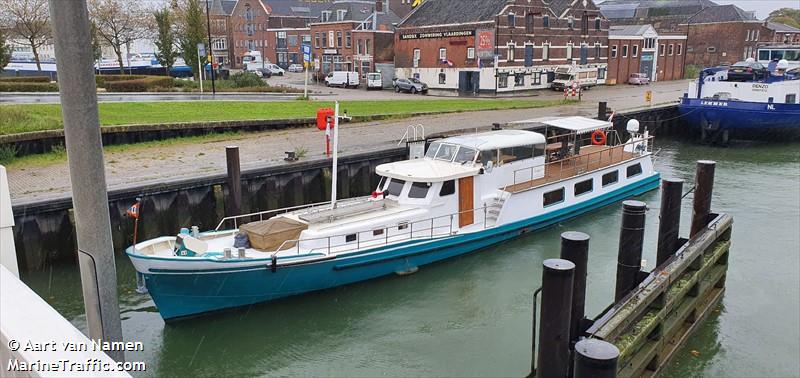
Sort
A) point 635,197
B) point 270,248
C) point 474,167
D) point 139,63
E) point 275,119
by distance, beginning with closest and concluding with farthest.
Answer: point 270,248
point 474,167
point 635,197
point 275,119
point 139,63

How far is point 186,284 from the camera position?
41.1ft

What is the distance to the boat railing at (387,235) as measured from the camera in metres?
14.0

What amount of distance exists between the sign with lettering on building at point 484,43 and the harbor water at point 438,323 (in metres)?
33.0

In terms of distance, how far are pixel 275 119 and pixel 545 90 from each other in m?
32.6

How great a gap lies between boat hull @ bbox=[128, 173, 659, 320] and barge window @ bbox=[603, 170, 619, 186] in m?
7.27

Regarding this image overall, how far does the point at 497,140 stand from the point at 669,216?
705 cm

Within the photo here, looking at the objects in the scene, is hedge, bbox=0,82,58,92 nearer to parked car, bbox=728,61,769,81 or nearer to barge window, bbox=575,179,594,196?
barge window, bbox=575,179,594,196

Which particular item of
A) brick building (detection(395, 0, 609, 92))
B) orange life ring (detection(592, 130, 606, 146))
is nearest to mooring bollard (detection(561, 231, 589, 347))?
orange life ring (detection(592, 130, 606, 146))

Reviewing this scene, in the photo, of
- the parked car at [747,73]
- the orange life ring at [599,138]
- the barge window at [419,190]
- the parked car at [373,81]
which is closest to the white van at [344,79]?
the parked car at [373,81]

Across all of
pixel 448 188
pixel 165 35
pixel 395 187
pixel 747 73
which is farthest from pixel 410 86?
pixel 448 188

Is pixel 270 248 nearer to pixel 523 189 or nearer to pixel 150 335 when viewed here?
pixel 150 335

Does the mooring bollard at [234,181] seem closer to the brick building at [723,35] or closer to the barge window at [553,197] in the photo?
the barge window at [553,197]

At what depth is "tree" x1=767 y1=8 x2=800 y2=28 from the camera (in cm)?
10431

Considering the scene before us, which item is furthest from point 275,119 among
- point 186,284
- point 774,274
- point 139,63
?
point 139,63
